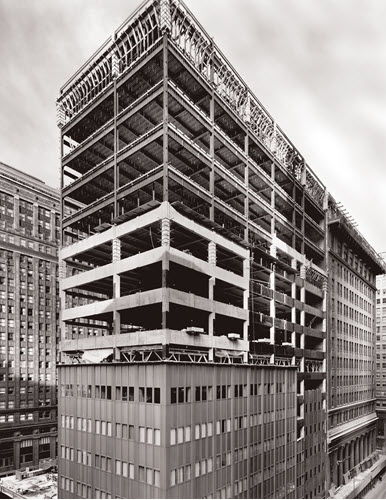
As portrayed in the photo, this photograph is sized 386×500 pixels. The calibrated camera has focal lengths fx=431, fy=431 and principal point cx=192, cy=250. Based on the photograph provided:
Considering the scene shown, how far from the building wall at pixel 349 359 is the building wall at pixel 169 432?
3573 cm

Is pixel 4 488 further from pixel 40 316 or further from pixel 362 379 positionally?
pixel 362 379

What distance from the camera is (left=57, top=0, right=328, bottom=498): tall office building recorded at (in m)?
40.1

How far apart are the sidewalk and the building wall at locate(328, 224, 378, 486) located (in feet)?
4.81

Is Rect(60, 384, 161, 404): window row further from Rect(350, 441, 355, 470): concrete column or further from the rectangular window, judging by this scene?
Rect(350, 441, 355, 470): concrete column

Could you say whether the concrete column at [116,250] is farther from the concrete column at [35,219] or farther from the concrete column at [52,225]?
the concrete column at [52,225]

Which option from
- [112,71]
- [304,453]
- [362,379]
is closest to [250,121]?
[112,71]

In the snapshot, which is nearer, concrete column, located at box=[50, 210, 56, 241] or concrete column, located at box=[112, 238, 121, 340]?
concrete column, located at box=[112, 238, 121, 340]

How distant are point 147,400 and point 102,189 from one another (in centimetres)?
3169

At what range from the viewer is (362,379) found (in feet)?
355

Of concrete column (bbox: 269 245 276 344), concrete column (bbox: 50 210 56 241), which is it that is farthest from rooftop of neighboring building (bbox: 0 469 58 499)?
concrete column (bbox: 50 210 56 241)

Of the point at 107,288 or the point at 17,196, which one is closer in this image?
the point at 107,288

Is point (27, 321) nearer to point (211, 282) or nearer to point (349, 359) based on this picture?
point (211, 282)

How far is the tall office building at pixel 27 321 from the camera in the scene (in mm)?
97688

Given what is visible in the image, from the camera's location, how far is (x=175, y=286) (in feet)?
193
